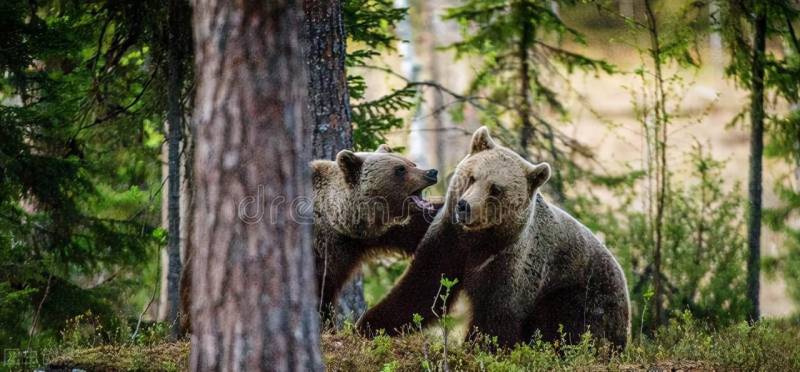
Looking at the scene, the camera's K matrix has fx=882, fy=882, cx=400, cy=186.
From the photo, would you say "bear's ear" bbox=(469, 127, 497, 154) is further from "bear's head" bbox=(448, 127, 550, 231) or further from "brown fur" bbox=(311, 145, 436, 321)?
"brown fur" bbox=(311, 145, 436, 321)

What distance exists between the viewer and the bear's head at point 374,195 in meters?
6.86

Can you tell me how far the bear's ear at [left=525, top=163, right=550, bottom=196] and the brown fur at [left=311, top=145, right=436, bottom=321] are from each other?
768mm

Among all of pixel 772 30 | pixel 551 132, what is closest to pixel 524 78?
pixel 551 132

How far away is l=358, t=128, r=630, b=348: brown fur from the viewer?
6.32 metres

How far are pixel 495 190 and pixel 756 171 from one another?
16.3ft

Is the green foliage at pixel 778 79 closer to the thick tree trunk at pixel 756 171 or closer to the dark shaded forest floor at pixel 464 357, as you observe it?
the thick tree trunk at pixel 756 171

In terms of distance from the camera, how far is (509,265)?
6457 mm

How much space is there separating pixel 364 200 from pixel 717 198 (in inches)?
216

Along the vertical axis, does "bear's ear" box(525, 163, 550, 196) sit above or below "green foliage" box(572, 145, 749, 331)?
above

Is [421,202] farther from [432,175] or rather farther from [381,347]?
[381,347]

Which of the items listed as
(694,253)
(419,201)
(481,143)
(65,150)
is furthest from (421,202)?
(694,253)

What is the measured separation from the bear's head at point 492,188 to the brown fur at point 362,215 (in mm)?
486

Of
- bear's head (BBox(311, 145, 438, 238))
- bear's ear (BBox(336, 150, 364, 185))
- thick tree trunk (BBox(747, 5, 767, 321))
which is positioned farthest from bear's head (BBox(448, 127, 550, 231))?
thick tree trunk (BBox(747, 5, 767, 321))

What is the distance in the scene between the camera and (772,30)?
33.5ft
